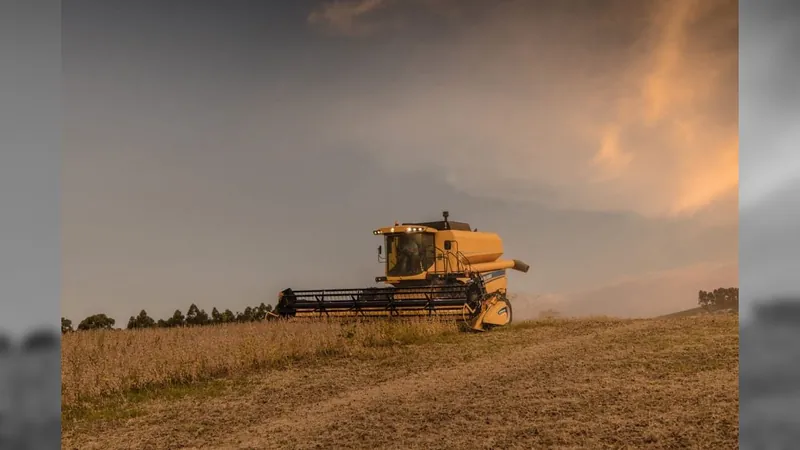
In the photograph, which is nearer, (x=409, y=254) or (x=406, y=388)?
(x=406, y=388)

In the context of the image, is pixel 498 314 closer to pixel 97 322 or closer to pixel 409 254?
pixel 409 254

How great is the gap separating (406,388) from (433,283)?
7549mm

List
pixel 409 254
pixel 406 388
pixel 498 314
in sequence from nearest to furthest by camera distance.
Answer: pixel 406 388 → pixel 498 314 → pixel 409 254

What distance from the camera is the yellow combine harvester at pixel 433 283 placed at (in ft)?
43.8

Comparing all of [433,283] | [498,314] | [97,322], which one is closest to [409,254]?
[433,283]

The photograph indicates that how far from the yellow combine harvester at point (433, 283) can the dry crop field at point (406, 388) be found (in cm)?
81

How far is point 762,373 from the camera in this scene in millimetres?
4477

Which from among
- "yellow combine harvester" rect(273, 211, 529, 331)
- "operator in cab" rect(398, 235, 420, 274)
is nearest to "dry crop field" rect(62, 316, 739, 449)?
"yellow combine harvester" rect(273, 211, 529, 331)

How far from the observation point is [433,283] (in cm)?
1549

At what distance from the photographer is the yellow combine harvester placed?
1335 centimetres

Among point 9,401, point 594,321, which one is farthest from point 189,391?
point 594,321

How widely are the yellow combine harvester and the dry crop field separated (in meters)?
0.81

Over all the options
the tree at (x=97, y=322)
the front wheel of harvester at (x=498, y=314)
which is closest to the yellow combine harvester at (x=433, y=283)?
the front wheel of harvester at (x=498, y=314)

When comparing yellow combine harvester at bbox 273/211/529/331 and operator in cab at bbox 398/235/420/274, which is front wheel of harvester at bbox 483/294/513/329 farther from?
operator in cab at bbox 398/235/420/274
